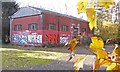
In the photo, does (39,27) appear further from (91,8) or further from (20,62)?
(91,8)

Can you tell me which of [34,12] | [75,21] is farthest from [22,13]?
[75,21]

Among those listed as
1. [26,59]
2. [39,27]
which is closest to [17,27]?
[39,27]

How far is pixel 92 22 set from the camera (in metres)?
0.36

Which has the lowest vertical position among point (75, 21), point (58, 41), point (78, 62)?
point (58, 41)

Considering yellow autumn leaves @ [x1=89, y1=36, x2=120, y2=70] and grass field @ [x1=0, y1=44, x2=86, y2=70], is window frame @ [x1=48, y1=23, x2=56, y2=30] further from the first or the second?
yellow autumn leaves @ [x1=89, y1=36, x2=120, y2=70]

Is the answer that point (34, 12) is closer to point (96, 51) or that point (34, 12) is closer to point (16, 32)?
point (16, 32)

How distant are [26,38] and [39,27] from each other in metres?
1.41

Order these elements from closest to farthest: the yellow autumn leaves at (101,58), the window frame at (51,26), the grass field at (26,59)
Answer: the yellow autumn leaves at (101,58)
the grass field at (26,59)
the window frame at (51,26)

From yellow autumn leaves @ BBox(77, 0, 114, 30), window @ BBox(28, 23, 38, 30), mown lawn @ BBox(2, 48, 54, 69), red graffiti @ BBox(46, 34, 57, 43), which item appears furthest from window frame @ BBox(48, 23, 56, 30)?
yellow autumn leaves @ BBox(77, 0, 114, 30)

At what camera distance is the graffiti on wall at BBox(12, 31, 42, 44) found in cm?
1378

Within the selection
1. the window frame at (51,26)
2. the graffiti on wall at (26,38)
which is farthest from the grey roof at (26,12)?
the graffiti on wall at (26,38)

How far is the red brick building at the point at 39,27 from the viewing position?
Result: 13594mm

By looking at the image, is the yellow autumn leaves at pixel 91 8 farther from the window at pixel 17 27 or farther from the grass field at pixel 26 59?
the window at pixel 17 27

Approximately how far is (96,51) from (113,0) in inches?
3.5
